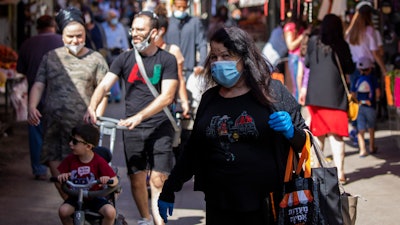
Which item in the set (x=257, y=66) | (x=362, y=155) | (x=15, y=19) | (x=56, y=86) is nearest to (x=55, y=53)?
(x=56, y=86)

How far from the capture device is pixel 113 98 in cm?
2019

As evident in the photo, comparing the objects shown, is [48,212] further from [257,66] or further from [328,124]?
[257,66]

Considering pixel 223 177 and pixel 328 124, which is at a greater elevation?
pixel 223 177

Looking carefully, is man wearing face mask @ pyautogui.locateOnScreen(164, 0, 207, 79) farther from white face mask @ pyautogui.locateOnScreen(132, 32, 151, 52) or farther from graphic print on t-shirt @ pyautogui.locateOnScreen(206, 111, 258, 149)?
graphic print on t-shirt @ pyautogui.locateOnScreen(206, 111, 258, 149)

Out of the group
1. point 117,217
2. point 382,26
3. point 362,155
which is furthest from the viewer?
point 382,26

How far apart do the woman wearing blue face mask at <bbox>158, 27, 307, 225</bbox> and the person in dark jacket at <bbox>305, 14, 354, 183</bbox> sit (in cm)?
490

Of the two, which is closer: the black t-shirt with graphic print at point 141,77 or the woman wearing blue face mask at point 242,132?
the woman wearing blue face mask at point 242,132

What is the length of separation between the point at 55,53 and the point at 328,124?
3429 mm

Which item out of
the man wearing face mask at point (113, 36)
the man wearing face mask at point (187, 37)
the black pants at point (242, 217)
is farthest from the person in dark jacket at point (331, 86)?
the man wearing face mask at point (113, 36)

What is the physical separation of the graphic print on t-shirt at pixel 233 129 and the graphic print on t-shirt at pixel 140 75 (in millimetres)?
2631

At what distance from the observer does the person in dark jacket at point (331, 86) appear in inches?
402

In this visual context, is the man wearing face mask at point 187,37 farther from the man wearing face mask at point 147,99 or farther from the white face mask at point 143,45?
the white face mask at point 143,45

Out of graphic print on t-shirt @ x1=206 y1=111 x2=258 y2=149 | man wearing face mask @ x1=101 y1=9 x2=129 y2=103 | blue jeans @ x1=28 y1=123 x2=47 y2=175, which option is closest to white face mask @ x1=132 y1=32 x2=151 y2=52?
graphic print on t-shirt @ x1=206 y1=111 x2=258 y2=149

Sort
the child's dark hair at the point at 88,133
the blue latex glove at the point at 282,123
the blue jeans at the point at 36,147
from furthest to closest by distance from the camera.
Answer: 1. the blue jeans at the point at 36,147
2. the child's dark hair at the point at 88,133
3. the blue latex glove at the point at 282,123
